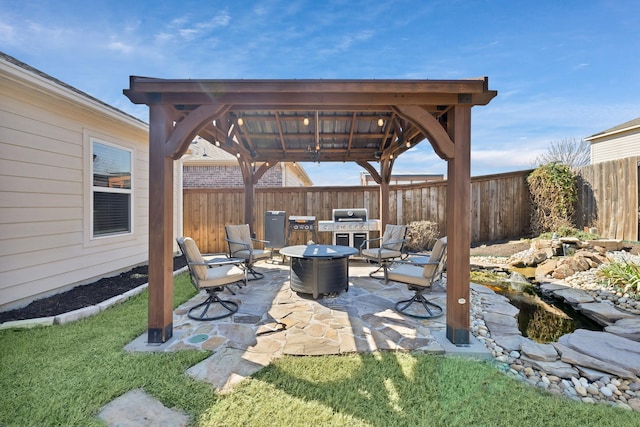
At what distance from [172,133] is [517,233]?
30.1 feet

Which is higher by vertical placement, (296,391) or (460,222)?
(460,222)

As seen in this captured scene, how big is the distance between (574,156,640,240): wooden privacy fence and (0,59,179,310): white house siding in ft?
35.5

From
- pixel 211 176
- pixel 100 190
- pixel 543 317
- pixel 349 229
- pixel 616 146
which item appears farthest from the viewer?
pixel 616 146

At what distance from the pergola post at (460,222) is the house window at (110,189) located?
5.24 meters

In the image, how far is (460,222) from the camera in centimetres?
282

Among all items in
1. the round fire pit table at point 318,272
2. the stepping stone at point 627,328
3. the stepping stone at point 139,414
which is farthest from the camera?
the round fire pit table at point 318,272

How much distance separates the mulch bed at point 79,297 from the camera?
3332 mm

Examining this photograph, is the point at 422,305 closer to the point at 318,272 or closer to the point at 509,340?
the point at 509,340

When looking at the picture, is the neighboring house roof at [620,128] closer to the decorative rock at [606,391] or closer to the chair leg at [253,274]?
the decorative rock at [606,391]

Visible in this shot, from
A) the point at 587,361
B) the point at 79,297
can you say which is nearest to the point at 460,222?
the point at 587,361

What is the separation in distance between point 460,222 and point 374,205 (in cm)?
533

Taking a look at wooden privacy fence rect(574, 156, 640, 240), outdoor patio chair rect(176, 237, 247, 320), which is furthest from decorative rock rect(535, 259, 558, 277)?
outdoor patio chair rect(176, 237, 247, 320)

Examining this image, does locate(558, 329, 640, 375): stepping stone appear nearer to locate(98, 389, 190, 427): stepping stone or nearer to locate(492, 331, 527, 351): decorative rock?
locate(492, 331, 527, 351): decorative rock

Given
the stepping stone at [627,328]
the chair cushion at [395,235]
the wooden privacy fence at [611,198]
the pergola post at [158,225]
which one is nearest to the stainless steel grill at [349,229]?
the chair cushion at [395,235]
